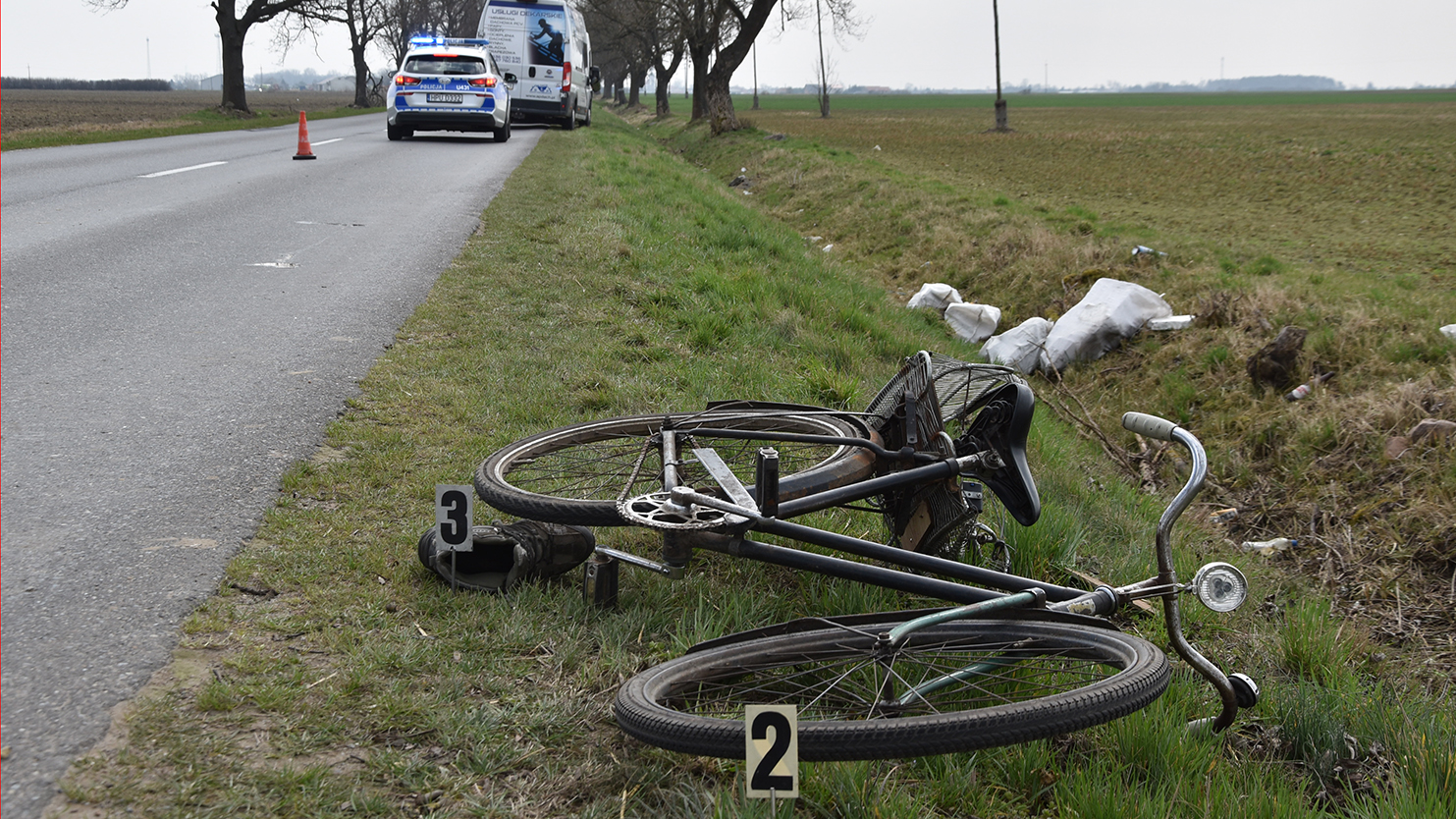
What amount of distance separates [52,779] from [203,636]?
630 millimetres

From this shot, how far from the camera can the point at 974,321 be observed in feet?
33.7

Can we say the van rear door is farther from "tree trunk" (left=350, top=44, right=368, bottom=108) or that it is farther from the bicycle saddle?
"tree trunk" (left=350, top=44, right=368, bottom=108)

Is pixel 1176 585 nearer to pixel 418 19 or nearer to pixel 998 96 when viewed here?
pixel 998 96

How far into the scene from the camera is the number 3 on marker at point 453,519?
3.08 metres

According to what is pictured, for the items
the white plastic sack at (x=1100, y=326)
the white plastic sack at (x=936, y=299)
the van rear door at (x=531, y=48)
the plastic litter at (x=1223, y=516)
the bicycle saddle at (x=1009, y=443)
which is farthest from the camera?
the van rear door at (x=531, y=48)

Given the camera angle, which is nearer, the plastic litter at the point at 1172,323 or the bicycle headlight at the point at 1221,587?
the bicycle headlight at the point at 1221,587

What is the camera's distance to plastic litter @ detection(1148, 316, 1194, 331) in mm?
9188

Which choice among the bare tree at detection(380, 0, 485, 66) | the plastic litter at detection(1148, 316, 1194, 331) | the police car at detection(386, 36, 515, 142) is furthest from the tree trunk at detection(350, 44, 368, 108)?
the plastic litter at detection(1148, 316, 1194, 331)

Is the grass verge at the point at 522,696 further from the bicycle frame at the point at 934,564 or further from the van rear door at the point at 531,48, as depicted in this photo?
the van rear door at the point at 531,48

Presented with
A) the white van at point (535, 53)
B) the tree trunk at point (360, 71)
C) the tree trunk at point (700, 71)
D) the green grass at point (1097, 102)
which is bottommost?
the white van at point (535, 53)

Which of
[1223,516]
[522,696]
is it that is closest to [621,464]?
[522,696]

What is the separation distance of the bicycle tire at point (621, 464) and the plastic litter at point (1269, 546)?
10.9 feet

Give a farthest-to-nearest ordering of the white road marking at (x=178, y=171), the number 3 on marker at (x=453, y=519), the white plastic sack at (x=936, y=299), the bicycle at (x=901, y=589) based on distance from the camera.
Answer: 1. the white road marking at (x=178, y=171)
2. the white plastic sack at (x=936, y=299)
3. the number 3 on marker at (x=453, y=519)
4. the bicycle at (x=901, y=589)

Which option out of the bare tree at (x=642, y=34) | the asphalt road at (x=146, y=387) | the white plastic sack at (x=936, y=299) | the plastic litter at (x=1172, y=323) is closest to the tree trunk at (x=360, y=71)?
the bare tree at (x=642, y=34)
